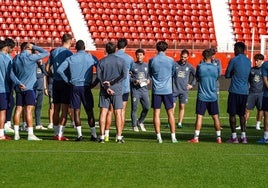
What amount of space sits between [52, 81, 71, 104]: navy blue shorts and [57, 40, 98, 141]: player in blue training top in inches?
11.9

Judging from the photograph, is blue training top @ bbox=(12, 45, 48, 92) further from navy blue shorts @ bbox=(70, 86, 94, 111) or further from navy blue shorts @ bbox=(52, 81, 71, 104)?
navy blue shorts @ bbox=(70, 86, 94, 111)

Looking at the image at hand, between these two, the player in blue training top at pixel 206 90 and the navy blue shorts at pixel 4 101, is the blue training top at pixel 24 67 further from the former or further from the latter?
the player in blue training top at pixel 206 90

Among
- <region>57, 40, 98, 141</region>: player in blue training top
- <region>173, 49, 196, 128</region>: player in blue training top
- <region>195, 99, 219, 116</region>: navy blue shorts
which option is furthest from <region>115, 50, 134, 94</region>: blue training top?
<region>173, 49, 196, 128</region>: player in blue training top

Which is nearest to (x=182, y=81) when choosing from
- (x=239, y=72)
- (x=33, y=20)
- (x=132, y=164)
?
(x=239, y=72)

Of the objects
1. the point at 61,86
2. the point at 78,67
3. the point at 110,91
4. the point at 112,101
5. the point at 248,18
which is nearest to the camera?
the point at 110,91

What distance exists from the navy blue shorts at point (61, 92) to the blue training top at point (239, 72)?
346 centimetres

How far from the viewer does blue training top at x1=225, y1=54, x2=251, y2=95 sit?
19.8 m

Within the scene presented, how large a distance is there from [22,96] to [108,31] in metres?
30.7

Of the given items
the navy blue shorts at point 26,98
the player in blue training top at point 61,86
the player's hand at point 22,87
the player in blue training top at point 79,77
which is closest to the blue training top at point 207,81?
the player in blue training top at point 79,77

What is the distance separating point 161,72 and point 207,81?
1.07m

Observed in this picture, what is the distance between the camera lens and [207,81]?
19.5 meters

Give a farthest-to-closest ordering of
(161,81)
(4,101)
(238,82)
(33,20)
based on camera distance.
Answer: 1. (33,20)
2. (238,82)
3. (161,81)
4. (4,101)

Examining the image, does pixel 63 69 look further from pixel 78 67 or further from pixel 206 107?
pixel 206 107

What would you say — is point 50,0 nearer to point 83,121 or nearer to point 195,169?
point 83,121
